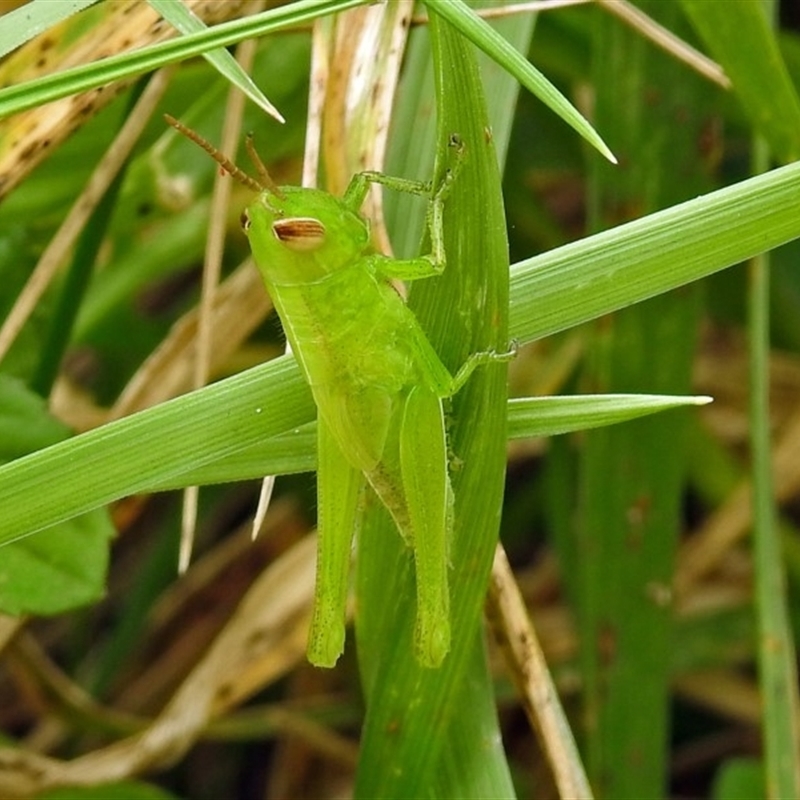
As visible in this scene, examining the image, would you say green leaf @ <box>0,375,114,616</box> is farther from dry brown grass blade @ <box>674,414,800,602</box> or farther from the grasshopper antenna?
dry brown grass blade @ <box>674,414,800,602</box>

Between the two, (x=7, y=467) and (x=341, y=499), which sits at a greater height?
(x=7, y=467)

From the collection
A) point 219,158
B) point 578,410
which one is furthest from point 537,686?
point 219,158

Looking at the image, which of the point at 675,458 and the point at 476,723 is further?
the point at 675,458

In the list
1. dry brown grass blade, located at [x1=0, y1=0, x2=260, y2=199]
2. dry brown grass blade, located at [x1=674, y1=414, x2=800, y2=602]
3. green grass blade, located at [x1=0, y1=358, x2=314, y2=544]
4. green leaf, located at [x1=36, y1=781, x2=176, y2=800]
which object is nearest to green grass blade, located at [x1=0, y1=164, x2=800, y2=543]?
green grass blade, located at [x1=0, y1=358, x2=314, y2=544]

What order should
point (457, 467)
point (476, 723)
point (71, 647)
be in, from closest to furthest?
1. point (457, 467)
2. point (476, 723)
3. point (71, 647)

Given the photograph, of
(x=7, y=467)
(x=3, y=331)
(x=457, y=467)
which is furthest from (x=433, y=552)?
(x=3, y=331)

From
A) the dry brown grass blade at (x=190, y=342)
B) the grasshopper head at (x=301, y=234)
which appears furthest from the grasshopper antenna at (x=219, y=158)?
the dry brown grass blade at (x=190, y=342)

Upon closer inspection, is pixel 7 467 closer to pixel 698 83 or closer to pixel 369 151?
pixel 369 151
